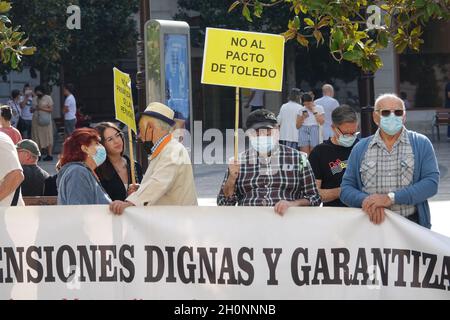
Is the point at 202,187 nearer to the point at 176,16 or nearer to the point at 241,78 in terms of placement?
the point at 241,78

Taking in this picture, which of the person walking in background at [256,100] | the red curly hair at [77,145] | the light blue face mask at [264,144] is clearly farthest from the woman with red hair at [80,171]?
the person walking in background at [256,100]

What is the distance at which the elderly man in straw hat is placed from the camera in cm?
Result: 737

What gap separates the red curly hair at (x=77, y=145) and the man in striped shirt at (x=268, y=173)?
3.09 ft

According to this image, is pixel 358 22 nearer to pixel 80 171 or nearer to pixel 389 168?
pixel 389 168

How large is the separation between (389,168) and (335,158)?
151 cm

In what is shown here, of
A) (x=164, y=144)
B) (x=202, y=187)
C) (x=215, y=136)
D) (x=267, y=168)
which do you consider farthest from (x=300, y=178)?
(x=215, y=136)

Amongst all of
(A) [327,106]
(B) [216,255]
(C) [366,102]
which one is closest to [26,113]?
(A) [327,106]

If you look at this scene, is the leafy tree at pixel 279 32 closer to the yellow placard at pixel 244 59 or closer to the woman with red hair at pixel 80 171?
the yellow placard at pixel 244 59

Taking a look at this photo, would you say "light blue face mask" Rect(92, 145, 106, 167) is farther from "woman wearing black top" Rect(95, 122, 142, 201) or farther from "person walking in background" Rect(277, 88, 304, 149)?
"person walking in background" Rect(277, 88, 304, 149)

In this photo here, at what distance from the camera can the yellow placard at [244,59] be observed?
8.29 metres

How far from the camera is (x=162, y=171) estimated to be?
24.3ft
